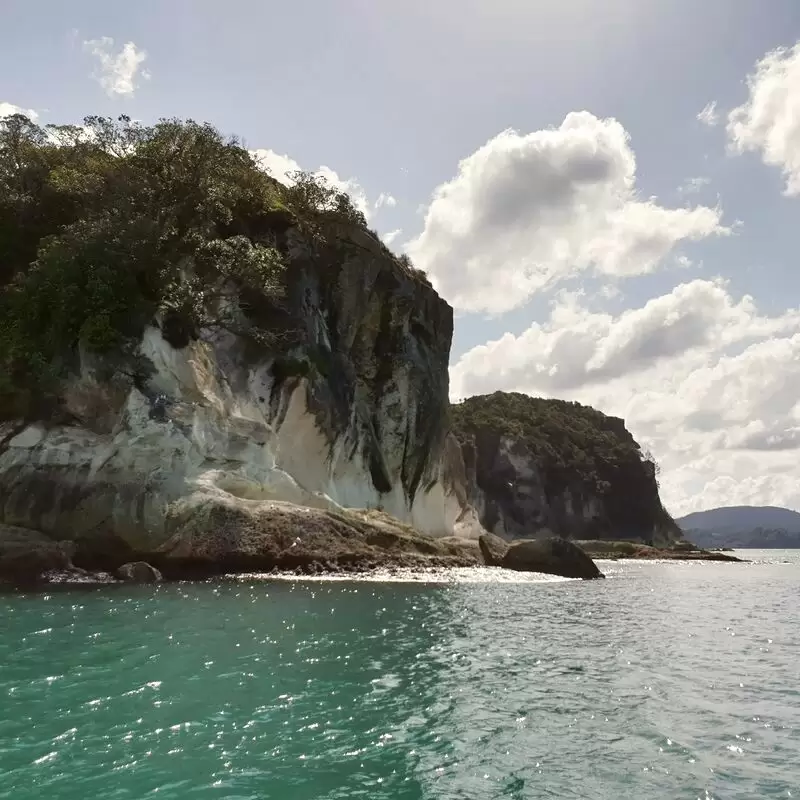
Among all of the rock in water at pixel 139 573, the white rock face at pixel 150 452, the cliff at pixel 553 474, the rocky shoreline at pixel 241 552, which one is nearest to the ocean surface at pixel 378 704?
the rock in water at pixel 139 573

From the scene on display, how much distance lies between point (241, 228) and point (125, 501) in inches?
908

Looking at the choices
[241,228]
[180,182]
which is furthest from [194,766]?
[241,228]

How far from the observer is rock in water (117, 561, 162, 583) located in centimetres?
2603

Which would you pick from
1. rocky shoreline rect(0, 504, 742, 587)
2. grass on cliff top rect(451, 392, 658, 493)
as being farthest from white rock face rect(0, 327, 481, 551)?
grass on cliff top rect(451, 392, 658, 493)

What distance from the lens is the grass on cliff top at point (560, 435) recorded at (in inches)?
5133

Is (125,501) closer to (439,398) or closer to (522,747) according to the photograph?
(522,747)

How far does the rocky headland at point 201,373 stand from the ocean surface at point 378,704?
26.1 ft

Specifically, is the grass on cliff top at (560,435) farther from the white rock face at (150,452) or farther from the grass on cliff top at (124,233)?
the white rock face at (150,452)

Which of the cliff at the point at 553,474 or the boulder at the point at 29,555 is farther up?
the cliff at the point at 553,474

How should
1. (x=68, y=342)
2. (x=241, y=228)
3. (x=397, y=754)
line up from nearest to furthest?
(x=397, y=754)
(x=68, y=342)
(x=241, y=228)

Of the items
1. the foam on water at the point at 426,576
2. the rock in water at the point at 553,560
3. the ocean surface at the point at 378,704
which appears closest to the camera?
the ocean surface at the point at 378,704

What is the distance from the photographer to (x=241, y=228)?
4525cm

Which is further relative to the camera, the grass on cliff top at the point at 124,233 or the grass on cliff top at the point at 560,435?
the grass on cliff top at the point at 560,435

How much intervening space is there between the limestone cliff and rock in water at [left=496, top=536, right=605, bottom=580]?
12401mm
